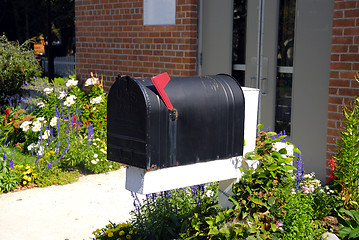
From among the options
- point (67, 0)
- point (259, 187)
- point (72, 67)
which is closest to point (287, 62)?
point (259, 187)

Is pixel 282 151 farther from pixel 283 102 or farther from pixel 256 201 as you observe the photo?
pixel 283 102

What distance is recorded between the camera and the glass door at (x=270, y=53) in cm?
659

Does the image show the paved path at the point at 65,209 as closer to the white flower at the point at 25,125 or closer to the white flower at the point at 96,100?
the white flower at the point at 25,125

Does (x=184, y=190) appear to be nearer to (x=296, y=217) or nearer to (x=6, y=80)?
(x=296, y=217)

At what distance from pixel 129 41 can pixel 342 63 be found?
13.2 feet

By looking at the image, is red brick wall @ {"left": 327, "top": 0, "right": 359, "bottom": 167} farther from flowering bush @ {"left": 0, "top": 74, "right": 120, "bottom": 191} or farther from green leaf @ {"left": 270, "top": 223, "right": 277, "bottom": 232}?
flowering bush @ {"left": 0, "top": 74, "right": 120, "bottom": 191}

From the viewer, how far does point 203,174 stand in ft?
10.3

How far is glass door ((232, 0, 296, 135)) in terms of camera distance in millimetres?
6594

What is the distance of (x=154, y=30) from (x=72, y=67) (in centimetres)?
1334

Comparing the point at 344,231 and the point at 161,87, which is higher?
the point at 161,87

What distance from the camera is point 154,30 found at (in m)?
8.17

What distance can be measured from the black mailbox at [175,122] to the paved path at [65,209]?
7.20 ft

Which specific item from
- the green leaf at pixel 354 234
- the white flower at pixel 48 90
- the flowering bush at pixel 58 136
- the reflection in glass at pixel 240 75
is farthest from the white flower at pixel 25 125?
the green leaf at pixel 354 234

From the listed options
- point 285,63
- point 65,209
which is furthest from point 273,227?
point 285,63
